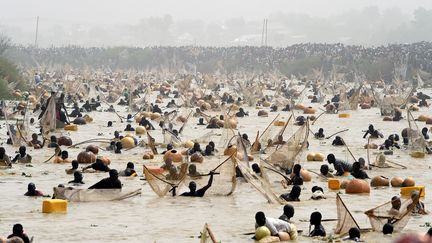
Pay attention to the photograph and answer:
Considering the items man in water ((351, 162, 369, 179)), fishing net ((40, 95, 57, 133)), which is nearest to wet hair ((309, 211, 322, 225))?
man in water ((351, 162, 369, 179))

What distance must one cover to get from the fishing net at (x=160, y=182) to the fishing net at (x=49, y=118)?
459 inches

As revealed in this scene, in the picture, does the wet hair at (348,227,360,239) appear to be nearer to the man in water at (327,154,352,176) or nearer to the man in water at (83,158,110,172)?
the man in water at (327,154,352,176)

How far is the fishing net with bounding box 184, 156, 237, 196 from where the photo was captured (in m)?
20.6

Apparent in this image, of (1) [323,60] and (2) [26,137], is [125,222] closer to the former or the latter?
(2) [26,137]

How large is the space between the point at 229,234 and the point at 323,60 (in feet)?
230

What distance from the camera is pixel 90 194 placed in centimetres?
2020

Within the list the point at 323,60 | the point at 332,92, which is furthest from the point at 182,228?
the point at 323,60

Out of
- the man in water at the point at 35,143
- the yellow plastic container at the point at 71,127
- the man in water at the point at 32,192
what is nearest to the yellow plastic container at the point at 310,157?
the man in water at the point at 35,143

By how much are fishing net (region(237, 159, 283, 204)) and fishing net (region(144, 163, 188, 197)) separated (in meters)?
1.21

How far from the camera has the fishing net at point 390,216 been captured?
665 inches

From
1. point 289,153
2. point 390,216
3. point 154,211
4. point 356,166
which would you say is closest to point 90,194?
point 154,211

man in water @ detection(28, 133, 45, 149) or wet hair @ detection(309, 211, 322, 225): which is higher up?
wet hair @ detection(309, 211, 322, 225)

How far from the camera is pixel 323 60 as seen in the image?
8662 centimetres

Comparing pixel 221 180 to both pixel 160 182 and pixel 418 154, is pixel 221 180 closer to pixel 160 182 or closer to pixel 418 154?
pixel 160 182
